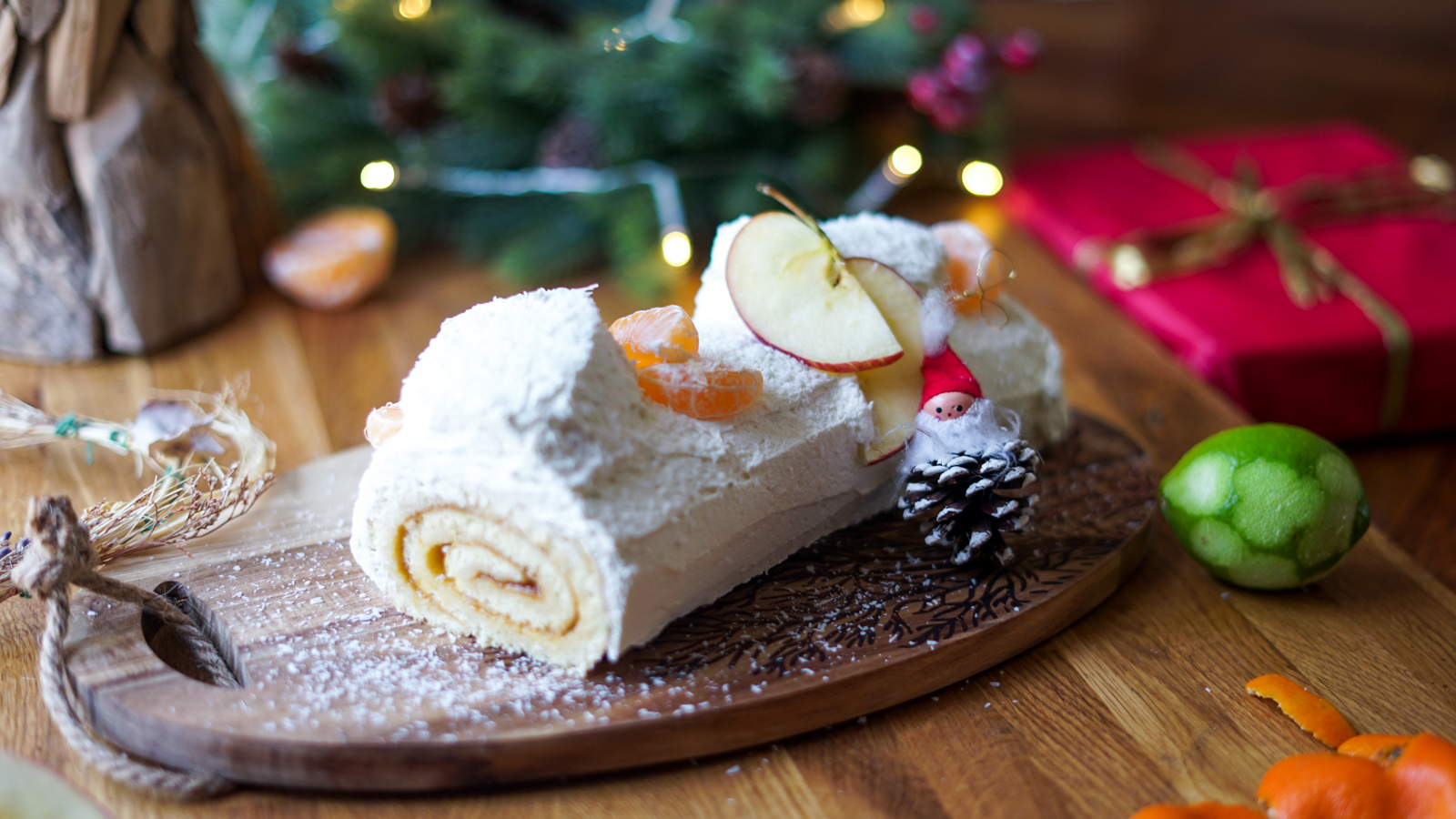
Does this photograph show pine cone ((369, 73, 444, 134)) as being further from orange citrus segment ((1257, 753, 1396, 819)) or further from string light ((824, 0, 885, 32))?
orange citrus segment ((1257, 753, 1396, 819))

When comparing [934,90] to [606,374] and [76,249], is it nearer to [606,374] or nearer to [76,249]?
[606,374]

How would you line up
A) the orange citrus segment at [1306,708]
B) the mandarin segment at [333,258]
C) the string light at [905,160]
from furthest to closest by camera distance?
the string light at [905,160], the mandarin segment at [333,258], the orange citrus segment at [1306,708]

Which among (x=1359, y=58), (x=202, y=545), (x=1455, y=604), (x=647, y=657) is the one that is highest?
(x=202, y=545)

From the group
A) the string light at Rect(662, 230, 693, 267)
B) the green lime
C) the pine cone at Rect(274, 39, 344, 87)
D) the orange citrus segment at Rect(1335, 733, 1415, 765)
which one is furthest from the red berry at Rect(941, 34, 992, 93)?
the orange citrus segment at Rect(1335, 733, 1415, 765)

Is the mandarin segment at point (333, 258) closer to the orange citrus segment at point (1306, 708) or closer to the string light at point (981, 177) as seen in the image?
the string light at point (981, 177)

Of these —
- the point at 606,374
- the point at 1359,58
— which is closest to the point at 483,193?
the point at 606,374

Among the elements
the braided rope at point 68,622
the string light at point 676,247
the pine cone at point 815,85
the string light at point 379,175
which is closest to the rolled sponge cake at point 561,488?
the braided rope at point 68,622

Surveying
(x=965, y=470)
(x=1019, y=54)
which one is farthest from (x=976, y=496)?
(x=1019, y=54)
